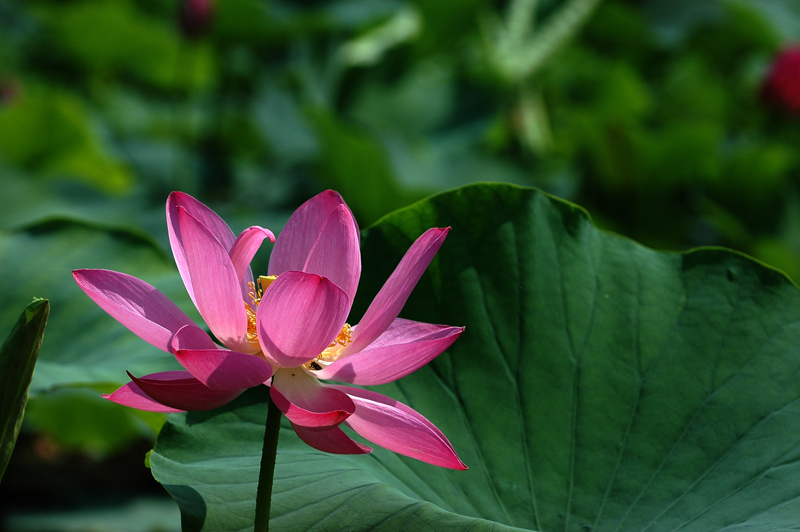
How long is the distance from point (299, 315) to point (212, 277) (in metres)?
0.06

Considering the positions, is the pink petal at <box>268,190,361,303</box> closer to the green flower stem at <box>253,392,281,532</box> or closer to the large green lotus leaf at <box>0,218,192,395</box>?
the green flower stem at <box>253,392,281,532</box>

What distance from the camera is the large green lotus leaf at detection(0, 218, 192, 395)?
2.97 ft

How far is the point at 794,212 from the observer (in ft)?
6.97

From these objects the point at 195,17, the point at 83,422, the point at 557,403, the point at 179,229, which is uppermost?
the point at 195,17

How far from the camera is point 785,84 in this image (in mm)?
2037

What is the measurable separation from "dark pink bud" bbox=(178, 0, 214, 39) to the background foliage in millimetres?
11

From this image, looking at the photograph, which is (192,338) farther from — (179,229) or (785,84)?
(785,84)

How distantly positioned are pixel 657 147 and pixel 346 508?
1610mm

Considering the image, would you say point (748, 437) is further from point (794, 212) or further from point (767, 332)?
point (794, 212)

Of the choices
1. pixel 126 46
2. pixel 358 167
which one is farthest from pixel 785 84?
pixel 126 46

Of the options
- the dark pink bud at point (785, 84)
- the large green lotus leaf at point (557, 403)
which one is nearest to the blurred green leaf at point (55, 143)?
the large green lotus leaf at point (557, 403)

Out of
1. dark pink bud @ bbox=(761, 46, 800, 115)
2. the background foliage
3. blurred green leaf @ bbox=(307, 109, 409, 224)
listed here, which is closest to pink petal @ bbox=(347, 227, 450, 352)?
the background foliage

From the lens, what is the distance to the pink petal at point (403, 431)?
431 mm

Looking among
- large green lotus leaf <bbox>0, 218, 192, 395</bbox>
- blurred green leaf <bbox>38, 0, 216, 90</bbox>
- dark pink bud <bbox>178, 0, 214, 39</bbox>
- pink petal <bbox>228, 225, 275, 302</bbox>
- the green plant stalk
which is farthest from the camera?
blurred green leaf <bbox>38, 0, 216, 90</bbox>
